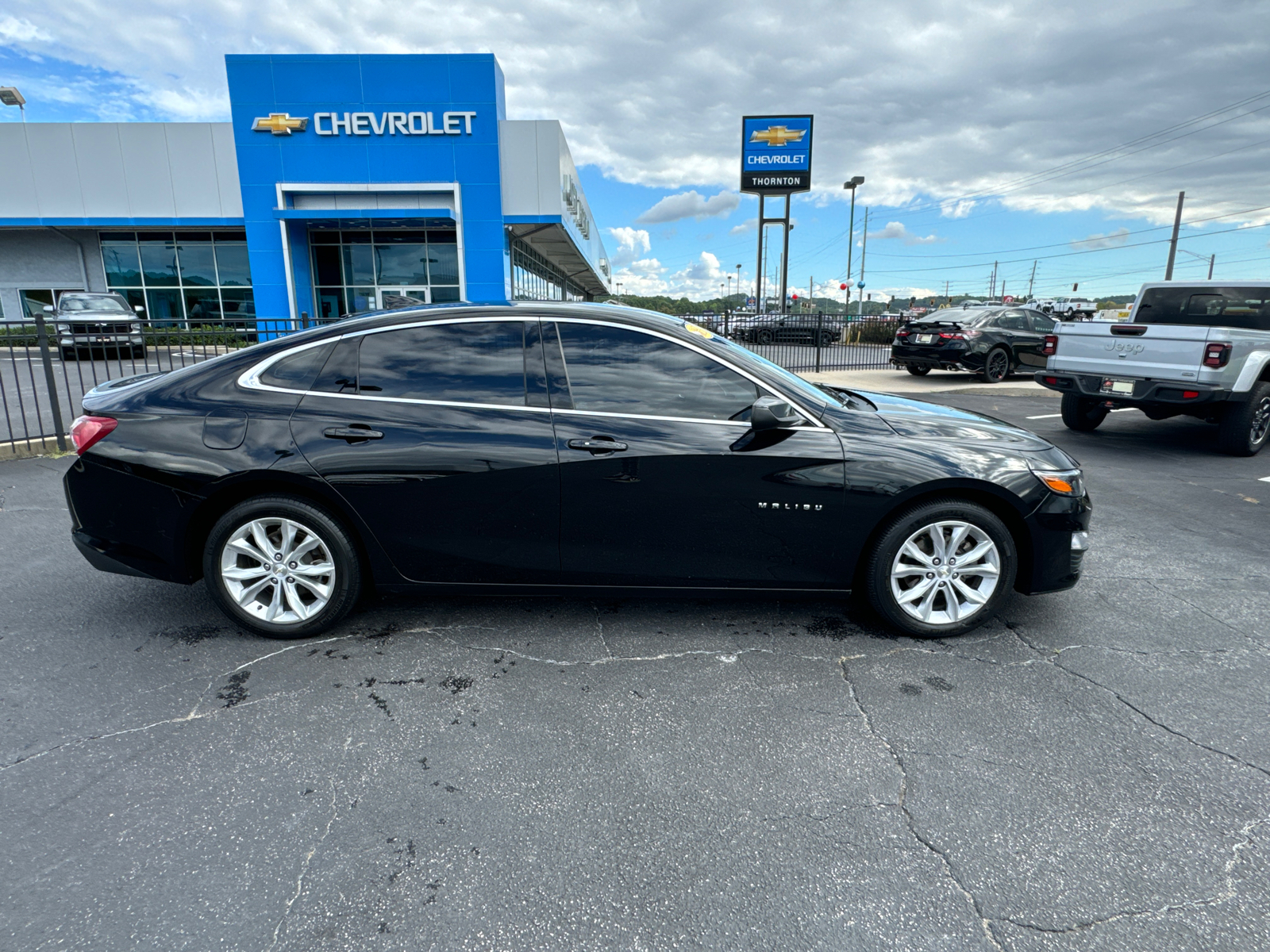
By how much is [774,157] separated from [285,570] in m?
37.1

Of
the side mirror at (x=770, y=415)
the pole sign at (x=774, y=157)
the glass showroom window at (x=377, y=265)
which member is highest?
the pole sign at (x=774, y=157)

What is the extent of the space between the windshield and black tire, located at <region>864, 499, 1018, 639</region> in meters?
22.5

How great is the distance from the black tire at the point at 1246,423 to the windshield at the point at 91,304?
24.0m

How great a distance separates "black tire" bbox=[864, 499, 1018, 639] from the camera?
11.2 feet

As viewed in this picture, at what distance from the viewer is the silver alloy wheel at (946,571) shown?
3.45 metres

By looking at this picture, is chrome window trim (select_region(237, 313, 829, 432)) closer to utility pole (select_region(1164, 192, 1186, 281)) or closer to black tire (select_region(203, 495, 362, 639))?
black tire (select_region(203, 495, 362, 639))

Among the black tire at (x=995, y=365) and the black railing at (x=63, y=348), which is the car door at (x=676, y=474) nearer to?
the black railing at (x=63, y=348)

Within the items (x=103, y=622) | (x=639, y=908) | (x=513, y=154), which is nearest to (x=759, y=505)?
(x=639, y=908)

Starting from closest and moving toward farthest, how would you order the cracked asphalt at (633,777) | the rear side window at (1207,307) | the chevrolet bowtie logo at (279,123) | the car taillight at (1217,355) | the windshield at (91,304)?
the cracked asphalt at (633,777)
the car taillight at (1217,355)
the rear side window at (1207,307)
the windshield at (91,304)
the chevrolet bowtie logo at (279,123)

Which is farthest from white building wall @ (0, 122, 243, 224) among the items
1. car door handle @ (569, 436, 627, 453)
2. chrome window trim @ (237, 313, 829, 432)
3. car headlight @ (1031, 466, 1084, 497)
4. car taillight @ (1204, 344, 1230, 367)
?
car headlight @ (1031, 466, 1084, 497)

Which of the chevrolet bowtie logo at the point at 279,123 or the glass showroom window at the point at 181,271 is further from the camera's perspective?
the glass showroom window at the point at 181,271

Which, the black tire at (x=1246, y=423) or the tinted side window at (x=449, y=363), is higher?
the tinted side window at (x=449, y=363)

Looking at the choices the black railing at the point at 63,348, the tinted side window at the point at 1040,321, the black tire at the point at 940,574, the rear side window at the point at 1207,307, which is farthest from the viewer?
the tinted side window at the point at 1040,321

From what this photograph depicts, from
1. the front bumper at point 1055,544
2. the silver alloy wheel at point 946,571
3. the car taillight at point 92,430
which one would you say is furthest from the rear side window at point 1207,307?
the car taillight at point 92,430
